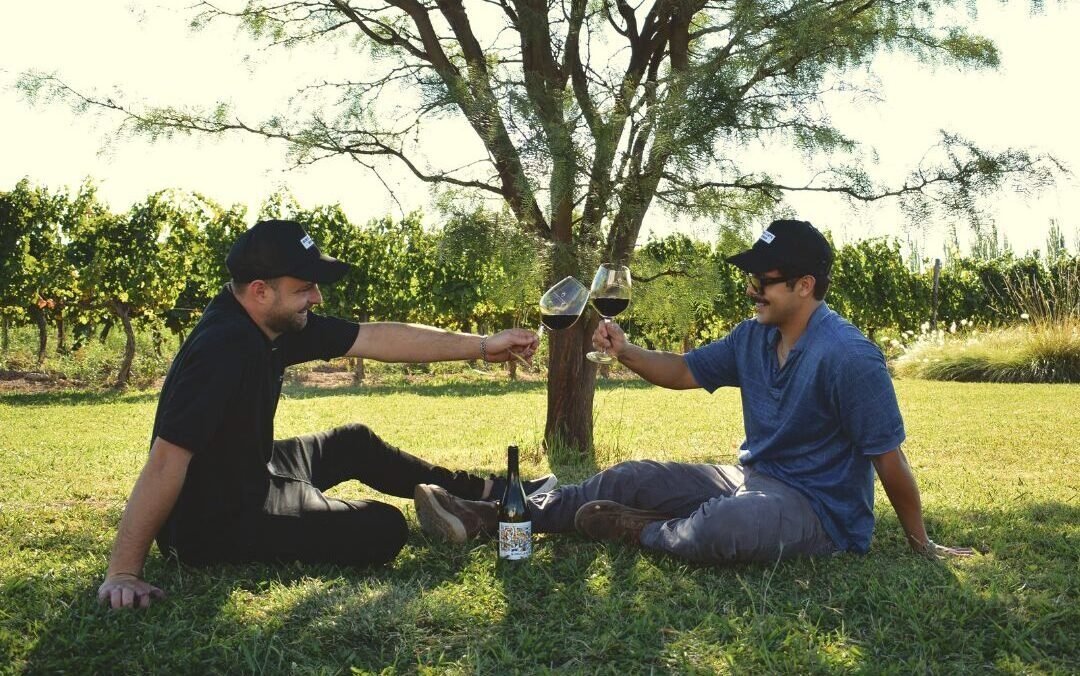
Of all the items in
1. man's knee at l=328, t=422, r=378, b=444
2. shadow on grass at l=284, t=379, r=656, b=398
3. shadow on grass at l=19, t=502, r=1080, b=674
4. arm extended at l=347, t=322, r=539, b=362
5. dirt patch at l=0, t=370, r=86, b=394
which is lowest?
shadow on grass at l=19, t=502, r=1080, b=674

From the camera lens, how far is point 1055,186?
5.21 metres

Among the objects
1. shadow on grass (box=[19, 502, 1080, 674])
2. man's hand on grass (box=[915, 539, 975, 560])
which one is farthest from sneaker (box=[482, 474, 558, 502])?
man's hand on grass (box=[915, 539, 975, 560])

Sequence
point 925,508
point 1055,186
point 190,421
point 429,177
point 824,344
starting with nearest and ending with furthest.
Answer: point 190,421
point 824,344
point 925,508
point 1055,186
point 429,177

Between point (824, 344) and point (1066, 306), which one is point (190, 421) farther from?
point (1066, 306)

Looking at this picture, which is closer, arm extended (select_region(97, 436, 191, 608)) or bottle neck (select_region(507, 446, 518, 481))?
arm extended (select_region(97, 436, 191, 608))

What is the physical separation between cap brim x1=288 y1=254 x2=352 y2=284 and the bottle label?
1.12 meters

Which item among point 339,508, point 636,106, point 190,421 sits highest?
point 636,106

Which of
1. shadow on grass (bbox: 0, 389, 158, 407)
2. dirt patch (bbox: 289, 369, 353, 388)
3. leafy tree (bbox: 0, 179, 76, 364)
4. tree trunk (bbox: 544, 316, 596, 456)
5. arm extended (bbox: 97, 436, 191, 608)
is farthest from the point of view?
dirt patch (bbox: 289, 369, 353, 388)

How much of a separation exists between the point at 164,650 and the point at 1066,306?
52.0ft

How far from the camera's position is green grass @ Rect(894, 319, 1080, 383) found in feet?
46.2

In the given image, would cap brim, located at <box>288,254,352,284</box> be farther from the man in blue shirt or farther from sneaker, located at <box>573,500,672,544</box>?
sneaker, located at <box>573,500,672,544</box>

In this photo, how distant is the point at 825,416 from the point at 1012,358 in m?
12.5

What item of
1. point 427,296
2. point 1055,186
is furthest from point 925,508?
point 427,296

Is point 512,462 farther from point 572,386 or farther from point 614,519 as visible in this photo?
point 572,386
